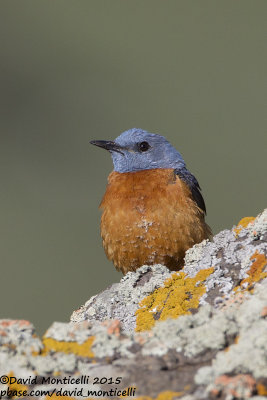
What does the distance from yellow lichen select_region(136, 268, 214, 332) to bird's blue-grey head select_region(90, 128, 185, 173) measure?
3.49 meters

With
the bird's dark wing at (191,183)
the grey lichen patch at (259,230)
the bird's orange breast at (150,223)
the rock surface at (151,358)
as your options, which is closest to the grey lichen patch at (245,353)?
the rock surface at (151,358)

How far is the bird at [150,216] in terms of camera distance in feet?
25.1

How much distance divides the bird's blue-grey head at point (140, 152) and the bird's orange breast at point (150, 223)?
52 cm

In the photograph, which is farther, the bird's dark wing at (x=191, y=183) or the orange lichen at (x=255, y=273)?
the bird's dark wing at (x=191, y=183)

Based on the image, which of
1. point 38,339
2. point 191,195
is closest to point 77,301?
point 191,195

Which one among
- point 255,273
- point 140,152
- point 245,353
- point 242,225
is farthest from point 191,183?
point 245,353

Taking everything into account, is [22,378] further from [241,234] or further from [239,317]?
[241,234]

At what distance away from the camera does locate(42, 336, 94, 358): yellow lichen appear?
3.62m

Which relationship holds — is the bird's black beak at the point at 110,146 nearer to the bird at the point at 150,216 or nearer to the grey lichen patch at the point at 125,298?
the bird at the point at 150,216

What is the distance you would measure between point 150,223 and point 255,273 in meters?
3.01

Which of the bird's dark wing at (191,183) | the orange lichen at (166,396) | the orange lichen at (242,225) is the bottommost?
the orange lichen at (166,396)

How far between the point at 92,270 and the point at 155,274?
17418 mm

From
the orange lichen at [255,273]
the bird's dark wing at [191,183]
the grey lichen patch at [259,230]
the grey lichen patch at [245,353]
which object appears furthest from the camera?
the bird's dark wing at [191,183]

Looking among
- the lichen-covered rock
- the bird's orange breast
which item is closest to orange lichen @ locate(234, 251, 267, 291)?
the lichen-covered rock
